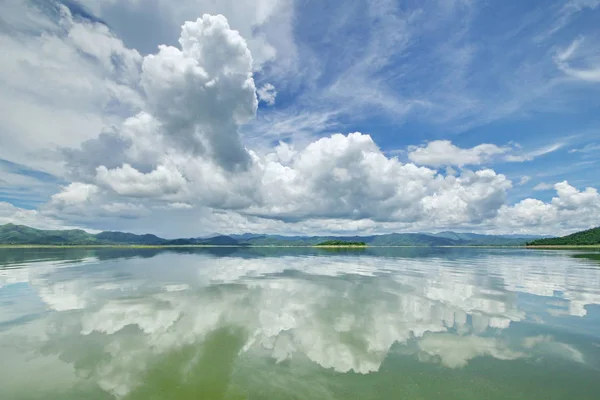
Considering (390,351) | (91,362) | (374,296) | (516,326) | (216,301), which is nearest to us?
(91,362)

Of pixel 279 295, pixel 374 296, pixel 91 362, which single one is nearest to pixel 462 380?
pixel 91 362

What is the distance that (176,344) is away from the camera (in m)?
15.8

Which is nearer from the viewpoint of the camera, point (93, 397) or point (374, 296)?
point (93, 397)

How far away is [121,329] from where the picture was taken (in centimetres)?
1848

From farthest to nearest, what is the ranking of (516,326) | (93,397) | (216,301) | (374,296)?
1. (374,296)
2. (216,301)
3. (516,326)
4. (93,397)

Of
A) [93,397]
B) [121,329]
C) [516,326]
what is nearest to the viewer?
[93,397]

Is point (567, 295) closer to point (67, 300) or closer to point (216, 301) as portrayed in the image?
point (216, 301)

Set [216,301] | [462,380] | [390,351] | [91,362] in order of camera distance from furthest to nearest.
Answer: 1. [216,301]
2. [390,351]
3. [91,362]
4. [462,380]

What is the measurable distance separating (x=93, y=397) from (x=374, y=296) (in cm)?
2422

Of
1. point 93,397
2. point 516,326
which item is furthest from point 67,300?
point 516,326

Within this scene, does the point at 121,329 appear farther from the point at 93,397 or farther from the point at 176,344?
the point at 93,397

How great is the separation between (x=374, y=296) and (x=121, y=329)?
21.4 m

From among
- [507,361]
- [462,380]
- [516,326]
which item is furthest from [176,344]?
[516,326]

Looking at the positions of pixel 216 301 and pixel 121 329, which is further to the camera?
pixel 216 301
